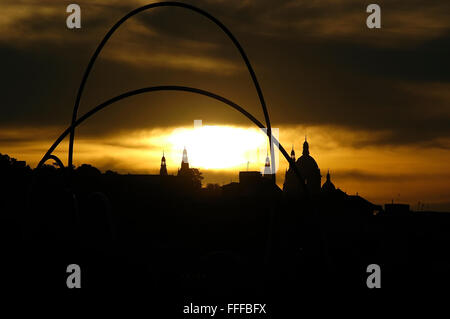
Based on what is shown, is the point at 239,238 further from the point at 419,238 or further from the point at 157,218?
the point at 419,238

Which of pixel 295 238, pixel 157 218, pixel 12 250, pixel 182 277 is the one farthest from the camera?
pixel 157 218

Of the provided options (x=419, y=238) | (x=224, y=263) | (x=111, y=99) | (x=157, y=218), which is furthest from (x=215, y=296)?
(x=419, y=238)

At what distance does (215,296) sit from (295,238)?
385 feet

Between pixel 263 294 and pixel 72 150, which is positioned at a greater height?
pixel 72 150

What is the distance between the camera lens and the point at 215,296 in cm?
3272

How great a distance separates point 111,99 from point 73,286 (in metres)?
9.97

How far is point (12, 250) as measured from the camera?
41000 millimetres

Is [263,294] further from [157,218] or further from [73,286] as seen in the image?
[157,218]

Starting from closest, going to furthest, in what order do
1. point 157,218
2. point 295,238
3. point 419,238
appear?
point 295,238 < point 157,218 < point 419,238

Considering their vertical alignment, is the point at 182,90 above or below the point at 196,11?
below
